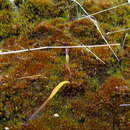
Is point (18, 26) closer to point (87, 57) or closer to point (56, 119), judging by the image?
point (87, 57)

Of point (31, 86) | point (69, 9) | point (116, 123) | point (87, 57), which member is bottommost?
point (116, 123)

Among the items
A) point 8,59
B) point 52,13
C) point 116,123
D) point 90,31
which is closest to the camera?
point 116,123

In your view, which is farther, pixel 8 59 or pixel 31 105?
pixel 8 59

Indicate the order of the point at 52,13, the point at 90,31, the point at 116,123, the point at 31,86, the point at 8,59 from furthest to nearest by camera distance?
the point at 52,13 → the point at 90,31 → the point at 8,59 → the point at 31,86 → the point at 116,123

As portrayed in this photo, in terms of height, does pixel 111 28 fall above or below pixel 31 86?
above

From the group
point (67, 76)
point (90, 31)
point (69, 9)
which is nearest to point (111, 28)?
point (90, 31)

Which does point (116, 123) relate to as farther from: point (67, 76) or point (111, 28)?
point (111, 28)

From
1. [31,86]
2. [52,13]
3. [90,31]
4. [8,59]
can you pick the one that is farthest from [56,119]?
[52,13]
